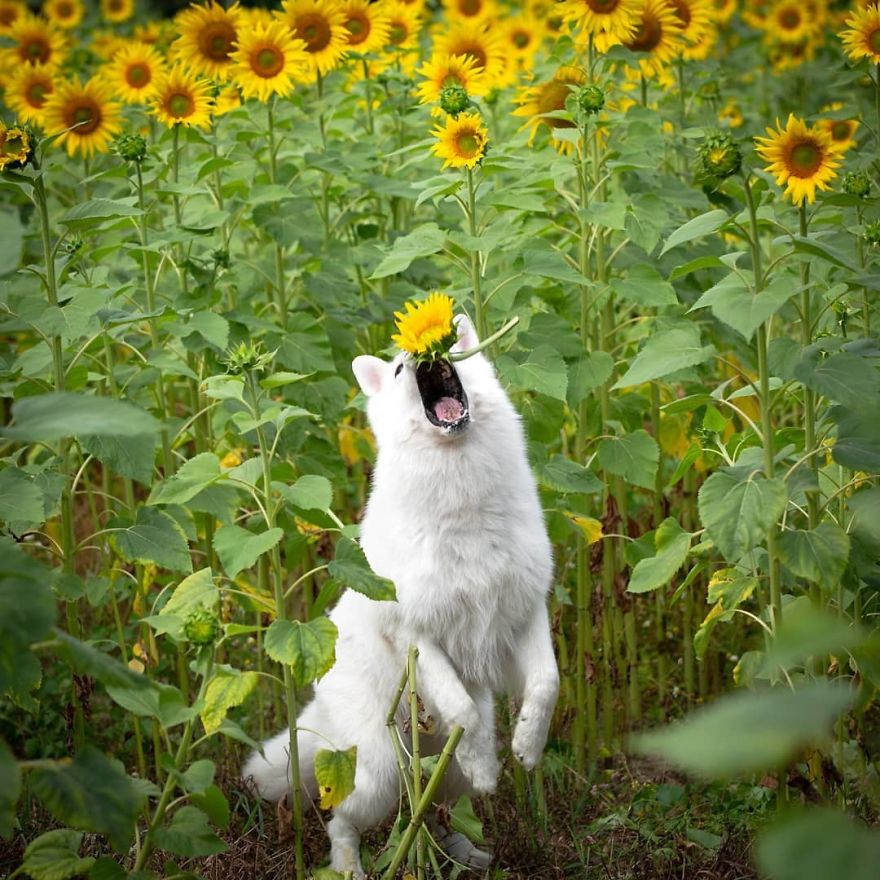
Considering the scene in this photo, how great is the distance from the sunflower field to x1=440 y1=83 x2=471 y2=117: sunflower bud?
1cm

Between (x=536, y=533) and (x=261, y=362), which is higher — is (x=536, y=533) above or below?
below

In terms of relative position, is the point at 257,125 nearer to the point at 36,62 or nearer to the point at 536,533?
the point at 36,62

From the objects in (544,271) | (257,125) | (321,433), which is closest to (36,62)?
(257,125)

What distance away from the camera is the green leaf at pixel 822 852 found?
134cm

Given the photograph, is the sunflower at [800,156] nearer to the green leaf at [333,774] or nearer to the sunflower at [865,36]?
the sunflower at [865,36]

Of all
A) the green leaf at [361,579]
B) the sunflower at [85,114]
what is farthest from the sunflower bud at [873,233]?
the sunflower at [85,114]

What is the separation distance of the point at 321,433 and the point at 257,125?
153 cm

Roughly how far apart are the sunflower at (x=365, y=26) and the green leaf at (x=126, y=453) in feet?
8.96

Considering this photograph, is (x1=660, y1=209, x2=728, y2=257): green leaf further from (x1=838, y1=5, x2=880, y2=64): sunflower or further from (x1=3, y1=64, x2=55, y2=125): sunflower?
(x1=3, y1=64, x2=55, y2=125): sunflower

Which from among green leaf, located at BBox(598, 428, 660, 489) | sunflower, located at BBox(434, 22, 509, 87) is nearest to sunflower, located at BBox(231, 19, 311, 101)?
sunflower, located at BBox(434, 22, 509, 87)

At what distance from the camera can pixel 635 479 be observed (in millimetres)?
4375

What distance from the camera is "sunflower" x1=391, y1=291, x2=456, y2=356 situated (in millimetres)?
3277

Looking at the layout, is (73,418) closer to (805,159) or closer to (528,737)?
(528,737)

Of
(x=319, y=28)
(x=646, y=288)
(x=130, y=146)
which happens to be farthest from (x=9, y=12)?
(x=646, y=288)
